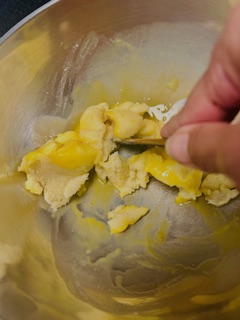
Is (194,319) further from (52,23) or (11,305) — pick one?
(52,23)

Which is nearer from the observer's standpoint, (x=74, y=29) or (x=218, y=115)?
(x=218, y=115)

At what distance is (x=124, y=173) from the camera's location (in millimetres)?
1181

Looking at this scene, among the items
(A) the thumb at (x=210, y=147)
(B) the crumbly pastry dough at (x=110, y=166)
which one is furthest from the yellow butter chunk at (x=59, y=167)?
(A) the thumb at (x=210, y=147)

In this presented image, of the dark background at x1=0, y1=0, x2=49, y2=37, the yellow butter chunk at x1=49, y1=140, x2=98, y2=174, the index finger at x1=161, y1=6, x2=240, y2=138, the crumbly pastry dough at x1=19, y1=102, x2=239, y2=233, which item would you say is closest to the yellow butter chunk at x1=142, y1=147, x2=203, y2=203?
the crumbly pastry dough at x1=19, y1=102, x2=239, y2=233

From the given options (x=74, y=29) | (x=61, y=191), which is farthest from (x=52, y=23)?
(x=61, y=191)

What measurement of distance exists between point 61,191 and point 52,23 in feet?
1.25

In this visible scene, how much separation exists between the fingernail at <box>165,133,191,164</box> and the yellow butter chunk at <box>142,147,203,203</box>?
0.38 meters

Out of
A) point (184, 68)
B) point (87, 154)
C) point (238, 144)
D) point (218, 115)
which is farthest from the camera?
point (184, 68)

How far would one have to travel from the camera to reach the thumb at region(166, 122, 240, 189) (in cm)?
61

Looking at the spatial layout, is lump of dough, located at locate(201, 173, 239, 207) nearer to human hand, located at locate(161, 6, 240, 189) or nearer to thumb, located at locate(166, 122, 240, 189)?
human hand, located at locate(161, 6, 240, 189)

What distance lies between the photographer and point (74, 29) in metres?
1.19

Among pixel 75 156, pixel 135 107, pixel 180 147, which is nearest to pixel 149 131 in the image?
pixel 135 107

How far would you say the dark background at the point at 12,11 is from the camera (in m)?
1.28

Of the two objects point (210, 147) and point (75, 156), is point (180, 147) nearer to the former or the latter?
point (210, 147)
